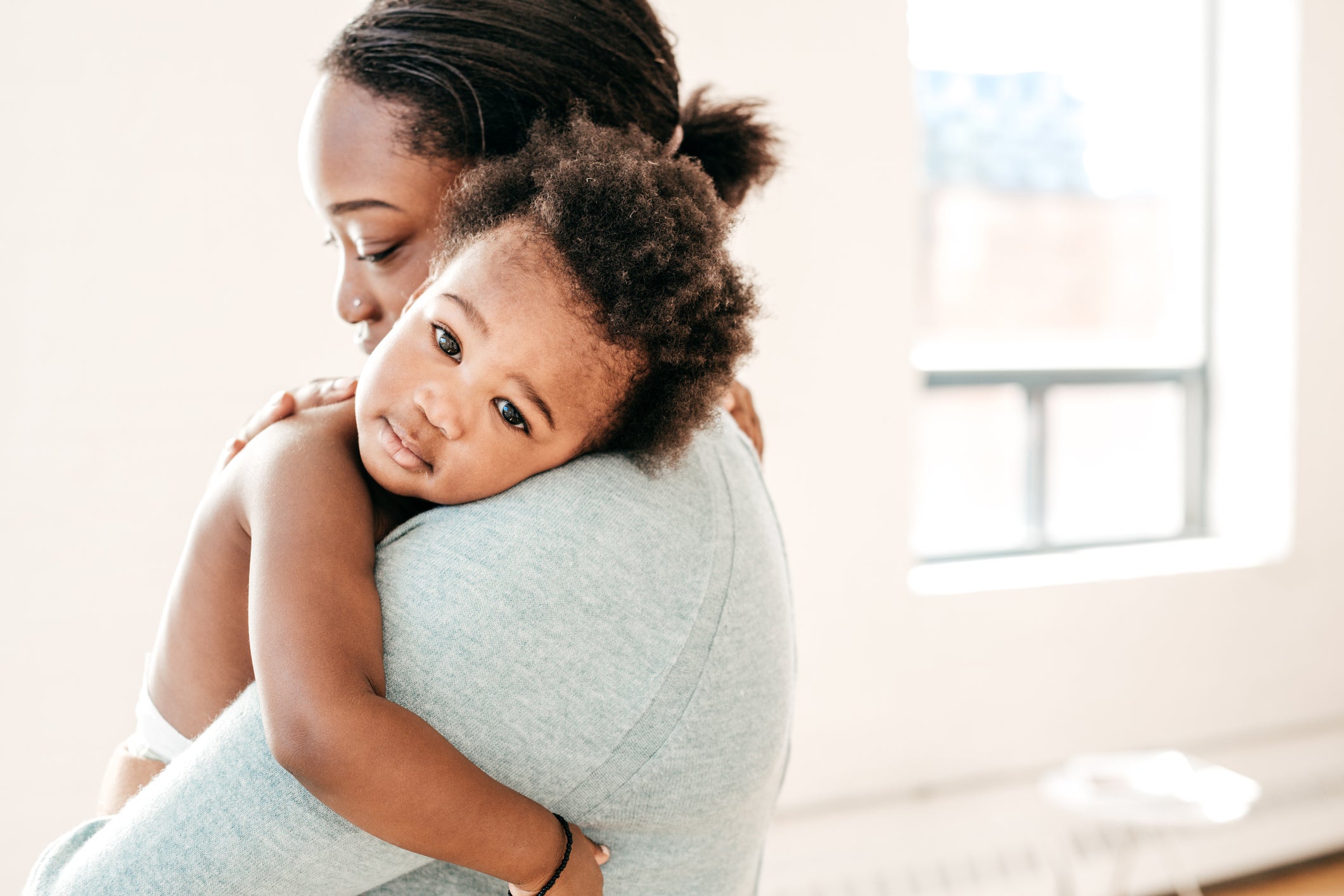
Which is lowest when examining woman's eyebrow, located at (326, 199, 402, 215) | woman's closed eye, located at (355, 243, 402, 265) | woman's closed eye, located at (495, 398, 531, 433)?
woman's closed eye, located at (495, 398, 531, 433)

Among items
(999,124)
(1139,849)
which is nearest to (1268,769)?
(1139,849)

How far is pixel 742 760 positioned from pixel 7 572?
1.92 m

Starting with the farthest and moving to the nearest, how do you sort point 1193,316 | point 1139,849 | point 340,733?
point 1193,316
point 1139,849
point 340,733

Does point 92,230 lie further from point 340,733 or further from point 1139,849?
point 1139,849

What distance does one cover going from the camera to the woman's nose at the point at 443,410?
31.2 inches

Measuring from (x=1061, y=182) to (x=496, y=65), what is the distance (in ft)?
11.0

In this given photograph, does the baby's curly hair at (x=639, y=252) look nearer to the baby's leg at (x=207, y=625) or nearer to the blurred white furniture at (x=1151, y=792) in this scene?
the baby's leg at (x=207, y=625)

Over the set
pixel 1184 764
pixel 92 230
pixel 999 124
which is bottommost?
Result: pixel 1184 764

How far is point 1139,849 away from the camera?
10.7 ft

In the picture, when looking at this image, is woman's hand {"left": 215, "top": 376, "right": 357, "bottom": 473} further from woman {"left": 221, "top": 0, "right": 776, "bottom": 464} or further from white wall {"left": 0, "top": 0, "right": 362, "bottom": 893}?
white wall {"left": 0, "top": 0, "right": 362, "bottom": 893}

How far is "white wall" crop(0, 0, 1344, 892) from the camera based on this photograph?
2.09 metres

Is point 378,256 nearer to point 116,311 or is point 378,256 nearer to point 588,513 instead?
point 588,513

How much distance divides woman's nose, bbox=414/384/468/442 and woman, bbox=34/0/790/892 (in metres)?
0.13

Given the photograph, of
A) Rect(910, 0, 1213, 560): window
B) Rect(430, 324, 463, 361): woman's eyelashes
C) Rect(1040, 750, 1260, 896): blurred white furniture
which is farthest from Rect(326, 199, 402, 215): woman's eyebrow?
Rect(910, 0, 1213, 560): window
